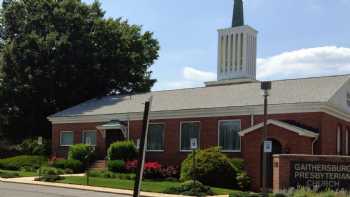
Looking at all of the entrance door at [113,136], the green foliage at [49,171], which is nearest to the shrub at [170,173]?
the green foliage at [49,171]

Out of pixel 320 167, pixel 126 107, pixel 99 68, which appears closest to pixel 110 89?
pixel 99 68

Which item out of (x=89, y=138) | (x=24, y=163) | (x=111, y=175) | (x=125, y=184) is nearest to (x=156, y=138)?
(x=111, y=175)

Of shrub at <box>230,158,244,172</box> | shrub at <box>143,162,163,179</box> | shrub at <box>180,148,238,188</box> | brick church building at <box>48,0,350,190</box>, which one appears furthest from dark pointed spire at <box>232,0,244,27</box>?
shrub at <box>180,148,238,188</box>

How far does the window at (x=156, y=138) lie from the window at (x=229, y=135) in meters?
4.55

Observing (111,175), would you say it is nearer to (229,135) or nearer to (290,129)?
(229,135)

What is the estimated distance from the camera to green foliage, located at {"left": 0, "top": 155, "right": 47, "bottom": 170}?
1497 inches

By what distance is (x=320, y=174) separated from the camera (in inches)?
927

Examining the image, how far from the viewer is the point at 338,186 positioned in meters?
23.5

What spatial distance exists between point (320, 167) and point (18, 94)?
32194 millimetres

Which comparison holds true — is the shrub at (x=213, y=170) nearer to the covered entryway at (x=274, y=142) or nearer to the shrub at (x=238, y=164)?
the shrub at (x=238, y=164)

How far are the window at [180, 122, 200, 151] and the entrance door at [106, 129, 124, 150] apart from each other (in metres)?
5.48

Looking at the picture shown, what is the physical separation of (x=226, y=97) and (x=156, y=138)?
5.26 metres

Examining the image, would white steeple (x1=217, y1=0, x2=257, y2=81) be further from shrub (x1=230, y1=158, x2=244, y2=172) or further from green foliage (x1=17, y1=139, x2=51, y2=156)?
shrub (x1=230, y1=158, x2=244, y2=172)

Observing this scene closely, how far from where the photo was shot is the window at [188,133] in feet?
110
